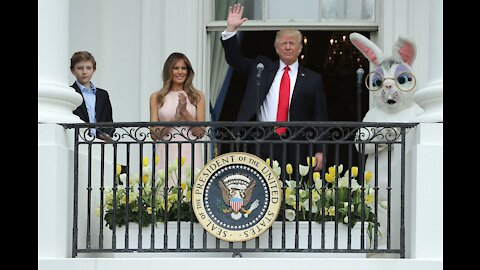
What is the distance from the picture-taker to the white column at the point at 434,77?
9.58 m

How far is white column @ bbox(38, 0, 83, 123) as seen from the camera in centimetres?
972

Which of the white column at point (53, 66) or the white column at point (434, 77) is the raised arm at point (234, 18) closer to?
the white column at point (53, 66)

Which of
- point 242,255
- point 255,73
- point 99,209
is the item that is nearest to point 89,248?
point 99,209

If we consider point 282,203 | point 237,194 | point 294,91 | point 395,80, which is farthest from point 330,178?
point 294,91

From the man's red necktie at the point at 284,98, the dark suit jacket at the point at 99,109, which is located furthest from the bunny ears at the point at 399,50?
the dark suit jacket at the point at 99,109

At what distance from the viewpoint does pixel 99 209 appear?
995 centimetres

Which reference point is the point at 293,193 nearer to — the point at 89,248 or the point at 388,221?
the point at 388,221

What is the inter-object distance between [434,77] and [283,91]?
1802 millimetres

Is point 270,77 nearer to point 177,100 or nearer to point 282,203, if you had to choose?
point 177,100

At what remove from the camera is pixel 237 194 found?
374 inches

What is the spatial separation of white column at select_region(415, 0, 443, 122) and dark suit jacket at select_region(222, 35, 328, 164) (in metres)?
1.35

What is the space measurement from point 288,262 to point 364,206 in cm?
Result: 75

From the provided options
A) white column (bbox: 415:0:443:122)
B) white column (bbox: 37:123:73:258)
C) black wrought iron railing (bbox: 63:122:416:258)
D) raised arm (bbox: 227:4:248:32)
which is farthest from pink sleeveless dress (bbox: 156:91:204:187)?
white column (bbox: 415:0:443:122)

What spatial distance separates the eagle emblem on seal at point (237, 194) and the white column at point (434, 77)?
1.34 m
